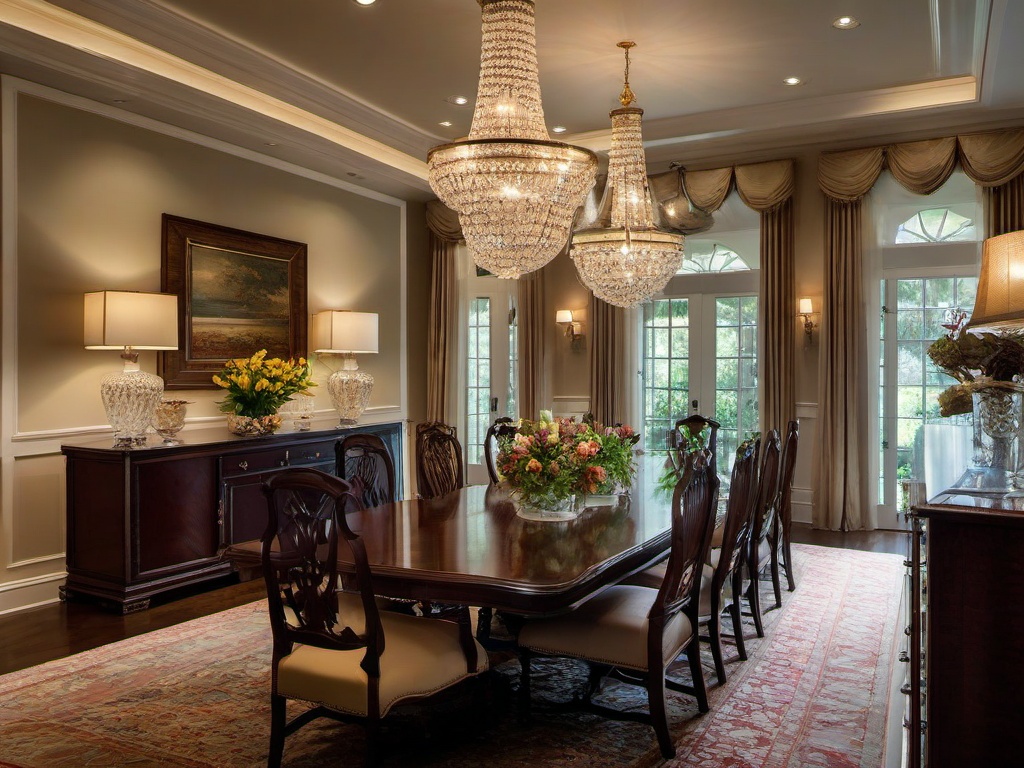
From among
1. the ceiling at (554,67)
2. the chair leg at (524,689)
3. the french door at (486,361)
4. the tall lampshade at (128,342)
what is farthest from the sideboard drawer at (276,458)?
the chair leg at (524,689)

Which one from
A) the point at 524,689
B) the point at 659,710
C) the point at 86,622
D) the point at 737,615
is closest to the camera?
the point at 659,710

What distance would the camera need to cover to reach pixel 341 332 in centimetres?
645

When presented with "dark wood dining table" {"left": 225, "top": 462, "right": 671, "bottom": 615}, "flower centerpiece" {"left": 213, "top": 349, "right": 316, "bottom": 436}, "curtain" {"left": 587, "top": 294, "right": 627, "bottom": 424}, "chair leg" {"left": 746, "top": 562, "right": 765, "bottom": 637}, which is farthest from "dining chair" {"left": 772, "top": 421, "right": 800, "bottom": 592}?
"flower centerpiece" {"left": 213, "top": 349, "right": 316, "bottom": 436}

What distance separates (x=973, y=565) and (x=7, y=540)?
188 inches

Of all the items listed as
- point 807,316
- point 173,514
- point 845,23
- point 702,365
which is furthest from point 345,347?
point 845,23

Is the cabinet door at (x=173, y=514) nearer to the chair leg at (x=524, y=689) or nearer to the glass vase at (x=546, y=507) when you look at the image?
the glass vase at (x=546, y=507)

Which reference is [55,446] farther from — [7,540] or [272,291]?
[272,291]

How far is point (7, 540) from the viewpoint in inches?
178

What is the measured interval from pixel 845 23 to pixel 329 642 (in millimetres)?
4453

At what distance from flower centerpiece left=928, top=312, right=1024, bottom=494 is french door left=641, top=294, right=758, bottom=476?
463 cm

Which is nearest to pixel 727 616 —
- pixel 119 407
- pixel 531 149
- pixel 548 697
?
pixel 548 697

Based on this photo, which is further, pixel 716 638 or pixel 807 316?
pixel 807 316

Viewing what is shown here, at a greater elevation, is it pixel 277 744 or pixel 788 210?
pixel 788 210

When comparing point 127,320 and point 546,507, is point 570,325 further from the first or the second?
point 546,507
